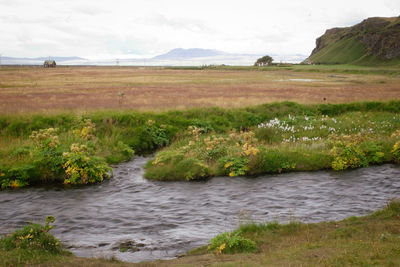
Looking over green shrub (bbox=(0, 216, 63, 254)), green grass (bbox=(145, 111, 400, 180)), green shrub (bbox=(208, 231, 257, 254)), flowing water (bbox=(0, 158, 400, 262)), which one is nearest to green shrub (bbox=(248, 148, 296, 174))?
green grass (bbox=(145, 111, 400, 180))

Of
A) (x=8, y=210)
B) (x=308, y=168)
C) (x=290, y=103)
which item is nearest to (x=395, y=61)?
(x=290, y=103)

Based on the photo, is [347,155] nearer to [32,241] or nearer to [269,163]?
[269,163]

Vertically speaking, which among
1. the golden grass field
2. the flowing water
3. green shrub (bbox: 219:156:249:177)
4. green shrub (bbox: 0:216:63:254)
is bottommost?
the flowing water

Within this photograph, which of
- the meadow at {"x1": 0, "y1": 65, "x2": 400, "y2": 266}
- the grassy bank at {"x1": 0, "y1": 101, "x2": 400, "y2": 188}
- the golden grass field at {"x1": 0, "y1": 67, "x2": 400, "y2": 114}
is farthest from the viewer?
the golden grass field at {"x1": 0, "y1": 67, "x2": 400, "y2": 114}

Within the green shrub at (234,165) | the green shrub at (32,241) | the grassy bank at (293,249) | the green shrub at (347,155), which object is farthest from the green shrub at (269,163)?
the green shrub at (32,241)

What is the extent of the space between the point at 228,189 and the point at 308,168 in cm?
568

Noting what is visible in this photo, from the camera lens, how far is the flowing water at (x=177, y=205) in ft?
38.3

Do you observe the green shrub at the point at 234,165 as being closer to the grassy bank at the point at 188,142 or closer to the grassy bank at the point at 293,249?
the grassy bank at the point at 188,142

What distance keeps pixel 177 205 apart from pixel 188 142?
902cm

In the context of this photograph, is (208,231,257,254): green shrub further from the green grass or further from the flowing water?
the green grass

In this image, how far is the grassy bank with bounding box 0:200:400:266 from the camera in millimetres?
7573

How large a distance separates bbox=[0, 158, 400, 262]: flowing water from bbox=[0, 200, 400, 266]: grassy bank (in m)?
1.51

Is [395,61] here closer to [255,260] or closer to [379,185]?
[379,185]

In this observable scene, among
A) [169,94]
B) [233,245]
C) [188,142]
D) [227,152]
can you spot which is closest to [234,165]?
[227,152]
